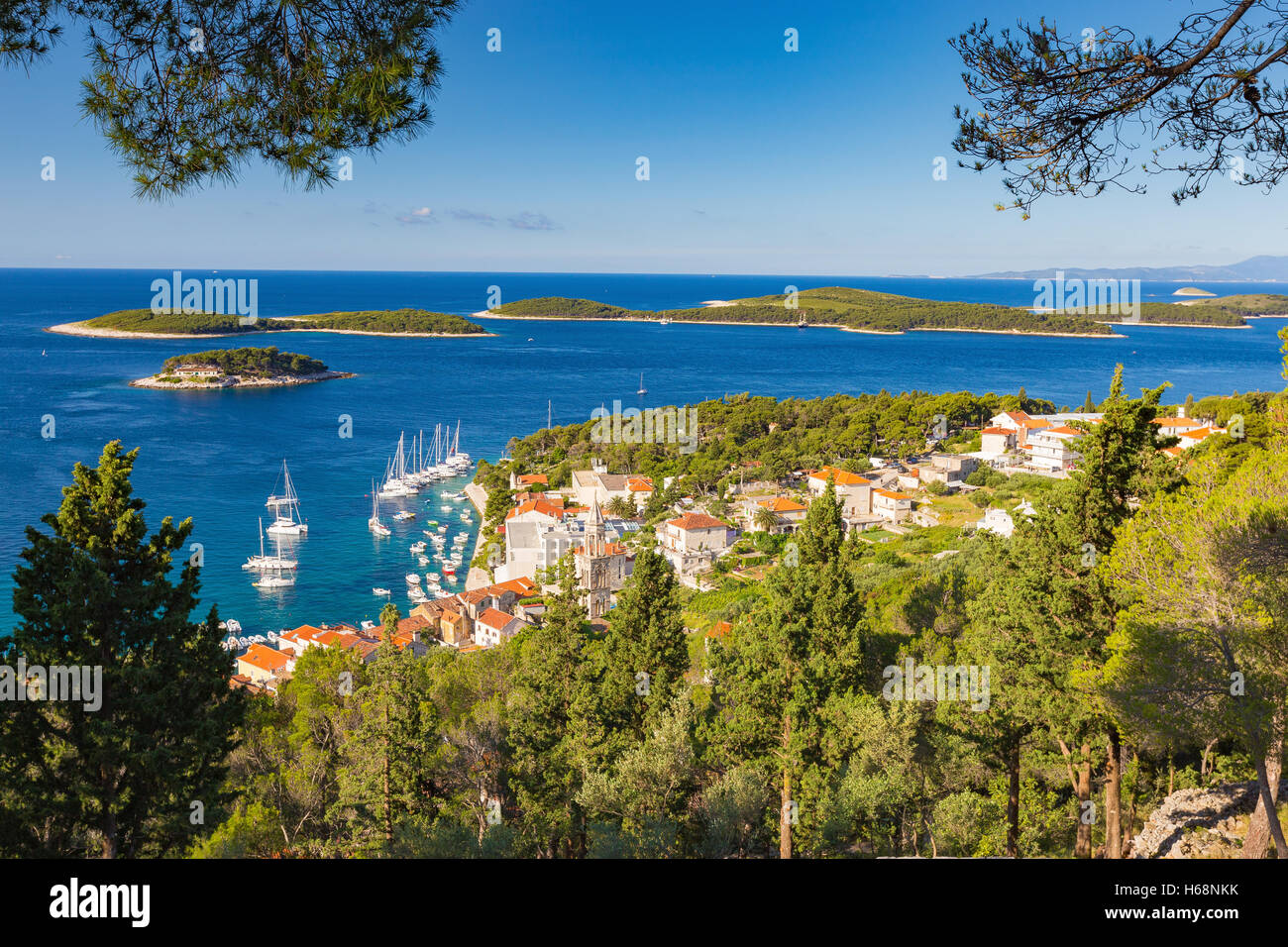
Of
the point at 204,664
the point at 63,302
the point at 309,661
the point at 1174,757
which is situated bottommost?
the point at 1174,757

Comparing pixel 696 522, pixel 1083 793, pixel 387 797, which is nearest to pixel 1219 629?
pixel 1083 793

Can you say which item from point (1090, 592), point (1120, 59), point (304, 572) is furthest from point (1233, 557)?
point (304, 572)

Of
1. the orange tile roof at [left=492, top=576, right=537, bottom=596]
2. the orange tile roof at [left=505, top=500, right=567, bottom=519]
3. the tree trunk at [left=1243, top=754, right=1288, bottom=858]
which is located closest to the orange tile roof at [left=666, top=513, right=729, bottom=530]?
the orange tile roof at [left=505, top=500, right=567, bottom=519]

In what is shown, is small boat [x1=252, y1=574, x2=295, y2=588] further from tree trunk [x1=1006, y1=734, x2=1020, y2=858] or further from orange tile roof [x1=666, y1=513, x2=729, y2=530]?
tree trunk [x1=1006, y1=734, x2=1020, y2=858]

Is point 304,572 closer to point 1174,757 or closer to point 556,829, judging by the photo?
point 556,829

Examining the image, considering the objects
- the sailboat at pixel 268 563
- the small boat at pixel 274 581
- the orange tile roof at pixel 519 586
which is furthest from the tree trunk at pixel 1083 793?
the sailboat at pixel 268 563

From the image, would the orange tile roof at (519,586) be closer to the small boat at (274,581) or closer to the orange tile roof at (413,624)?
the orange tile roof at (413,624)
